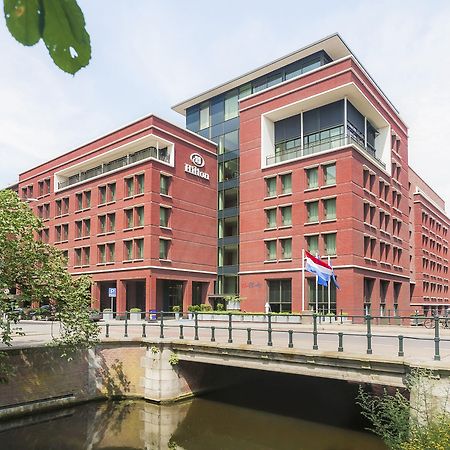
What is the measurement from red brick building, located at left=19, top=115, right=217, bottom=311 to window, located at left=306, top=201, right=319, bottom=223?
41.2ft

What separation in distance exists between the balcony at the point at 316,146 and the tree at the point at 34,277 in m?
29.1

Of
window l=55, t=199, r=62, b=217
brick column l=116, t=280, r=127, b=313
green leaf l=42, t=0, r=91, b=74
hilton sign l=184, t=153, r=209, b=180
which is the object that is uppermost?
hilton sign l=184, t=153, r=209, b=180

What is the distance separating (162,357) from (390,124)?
1481 inches

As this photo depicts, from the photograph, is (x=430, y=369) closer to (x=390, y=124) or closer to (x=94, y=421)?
(x=94, y=421)

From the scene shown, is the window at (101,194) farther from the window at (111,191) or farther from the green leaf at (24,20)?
the green leaf at (24,20)

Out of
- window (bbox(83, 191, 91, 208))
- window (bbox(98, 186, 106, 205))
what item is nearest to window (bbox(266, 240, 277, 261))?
window (bbox(98, 186, 106, 205))

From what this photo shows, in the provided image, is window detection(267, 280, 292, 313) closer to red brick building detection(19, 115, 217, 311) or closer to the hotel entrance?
red brick building detection(19, 115, 217, 311)

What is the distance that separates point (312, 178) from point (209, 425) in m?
29.0

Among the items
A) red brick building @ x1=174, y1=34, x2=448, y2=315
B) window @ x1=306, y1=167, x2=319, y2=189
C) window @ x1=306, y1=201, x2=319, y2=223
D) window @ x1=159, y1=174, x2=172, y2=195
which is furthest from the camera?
window @ x1=159, y1=174, x2=172, y2=195

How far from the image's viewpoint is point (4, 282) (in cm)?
1714

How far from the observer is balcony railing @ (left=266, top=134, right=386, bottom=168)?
42.5m

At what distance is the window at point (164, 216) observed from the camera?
154ft

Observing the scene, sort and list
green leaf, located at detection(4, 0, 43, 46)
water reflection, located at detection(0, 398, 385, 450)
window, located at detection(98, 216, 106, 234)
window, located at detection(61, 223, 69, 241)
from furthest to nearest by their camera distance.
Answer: window, located at detection(61, 223, 69, 241), window, located at detection(98, 216, 106, 234), water reflection, located at detection(0, 398, 385, 450), green leaf, located at detection(4, 0, 43, 46)

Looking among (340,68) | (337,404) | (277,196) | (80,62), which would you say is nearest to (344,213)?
(277,196)
